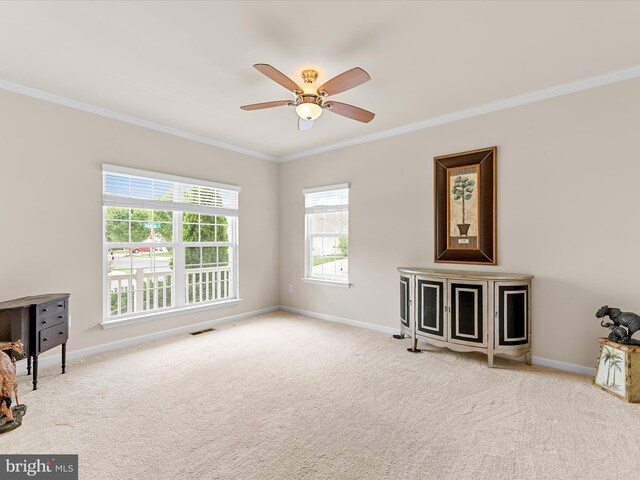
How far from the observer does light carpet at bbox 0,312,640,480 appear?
1812 mm

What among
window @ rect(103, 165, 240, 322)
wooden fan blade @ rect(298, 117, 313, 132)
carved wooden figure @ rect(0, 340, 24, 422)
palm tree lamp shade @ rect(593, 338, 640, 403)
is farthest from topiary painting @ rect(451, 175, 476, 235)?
carved wooden figure @ rect(0, 340, 24, 422)

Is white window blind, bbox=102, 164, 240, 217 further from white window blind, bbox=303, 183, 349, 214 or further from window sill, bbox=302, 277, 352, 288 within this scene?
window sill, bbox=302, 277, 352, 288

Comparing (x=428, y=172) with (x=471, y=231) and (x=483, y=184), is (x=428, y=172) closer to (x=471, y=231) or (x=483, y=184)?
(x=483, y=184)

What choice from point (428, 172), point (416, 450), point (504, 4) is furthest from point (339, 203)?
point (416, 450)

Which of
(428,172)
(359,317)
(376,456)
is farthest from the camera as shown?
(359,317)

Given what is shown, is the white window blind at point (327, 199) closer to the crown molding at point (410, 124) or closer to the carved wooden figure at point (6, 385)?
the crown molding at point (410, 124)

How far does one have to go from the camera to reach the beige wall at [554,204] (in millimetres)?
2863

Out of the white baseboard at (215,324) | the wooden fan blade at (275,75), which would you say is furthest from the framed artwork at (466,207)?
the wooden fan blade at (275,75)

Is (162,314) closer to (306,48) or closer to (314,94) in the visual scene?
(314,94)

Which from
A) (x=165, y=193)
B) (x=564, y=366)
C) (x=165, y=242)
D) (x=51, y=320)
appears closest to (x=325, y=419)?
(x=564, y=366)

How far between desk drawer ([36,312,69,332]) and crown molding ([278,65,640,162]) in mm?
4039

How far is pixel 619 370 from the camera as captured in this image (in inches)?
101

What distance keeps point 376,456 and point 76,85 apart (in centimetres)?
411

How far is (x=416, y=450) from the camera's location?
1944 millimetres
